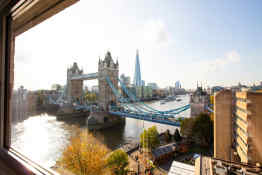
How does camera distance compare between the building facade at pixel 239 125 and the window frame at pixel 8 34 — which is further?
the window frame at pixel 8 34

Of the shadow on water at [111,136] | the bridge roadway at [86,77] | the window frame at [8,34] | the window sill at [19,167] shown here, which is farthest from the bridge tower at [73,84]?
the window sill at [19,167]

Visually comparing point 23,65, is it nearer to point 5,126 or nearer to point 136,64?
point 5,126

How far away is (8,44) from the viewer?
878 millimetres

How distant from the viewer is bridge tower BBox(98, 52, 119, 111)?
266 inches

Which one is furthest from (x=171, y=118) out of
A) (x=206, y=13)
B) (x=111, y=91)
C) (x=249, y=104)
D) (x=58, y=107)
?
(x=58, y=107)

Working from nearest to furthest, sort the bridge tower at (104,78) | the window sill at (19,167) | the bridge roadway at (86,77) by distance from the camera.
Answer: the window sill at (19,167) < the bridge tower at (104,78) < the bridge roadway at (86,77)

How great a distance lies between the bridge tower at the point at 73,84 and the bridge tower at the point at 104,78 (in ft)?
4.67

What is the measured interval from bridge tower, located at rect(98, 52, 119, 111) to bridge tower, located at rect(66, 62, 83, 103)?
1425 mm

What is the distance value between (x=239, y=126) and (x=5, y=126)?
1.35 meters

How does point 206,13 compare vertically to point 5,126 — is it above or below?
above

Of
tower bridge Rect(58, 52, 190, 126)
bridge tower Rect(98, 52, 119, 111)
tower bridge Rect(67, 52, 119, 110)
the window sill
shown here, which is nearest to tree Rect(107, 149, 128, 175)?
the window sill

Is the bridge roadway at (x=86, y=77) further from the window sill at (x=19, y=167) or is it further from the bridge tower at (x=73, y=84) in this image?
the window sill at (x=19, y=167)

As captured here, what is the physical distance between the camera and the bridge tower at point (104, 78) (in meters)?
6.76

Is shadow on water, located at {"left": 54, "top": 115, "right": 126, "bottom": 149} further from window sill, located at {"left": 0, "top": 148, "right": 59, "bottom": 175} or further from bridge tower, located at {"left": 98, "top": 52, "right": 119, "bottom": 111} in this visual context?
window sill, located at {"left": 0, "top": 148, "right": 59, "bottom": 175}
